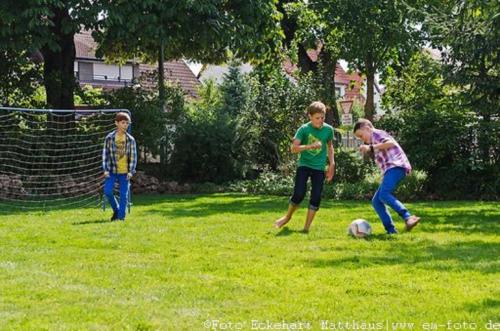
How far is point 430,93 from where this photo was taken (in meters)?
21.4

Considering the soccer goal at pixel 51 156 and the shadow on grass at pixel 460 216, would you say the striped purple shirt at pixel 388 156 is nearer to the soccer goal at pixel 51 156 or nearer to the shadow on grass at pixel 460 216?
the shadow on grass at pixel 460 216

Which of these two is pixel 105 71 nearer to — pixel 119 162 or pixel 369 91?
pixel 369 91

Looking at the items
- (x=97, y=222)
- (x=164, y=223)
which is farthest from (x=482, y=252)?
(x=97, y=222)

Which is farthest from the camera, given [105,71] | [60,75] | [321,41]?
[105,71]

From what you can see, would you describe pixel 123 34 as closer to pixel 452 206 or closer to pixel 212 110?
pixel 212 110

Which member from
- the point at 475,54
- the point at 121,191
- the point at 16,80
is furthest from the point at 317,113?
the point at 16,80

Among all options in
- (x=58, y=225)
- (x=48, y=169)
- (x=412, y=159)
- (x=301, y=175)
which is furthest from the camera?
(x=48, y=169)

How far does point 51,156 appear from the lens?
17.4m

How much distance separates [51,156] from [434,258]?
12188 millimetres

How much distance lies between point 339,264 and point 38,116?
13005mm

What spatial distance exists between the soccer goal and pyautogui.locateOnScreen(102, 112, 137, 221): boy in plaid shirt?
4434 millimetres

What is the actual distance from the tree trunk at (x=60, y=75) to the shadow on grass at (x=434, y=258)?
13.2 m

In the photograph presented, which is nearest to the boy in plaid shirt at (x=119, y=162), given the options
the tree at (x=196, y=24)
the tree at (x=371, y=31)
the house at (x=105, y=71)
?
the tree at (x=196, y=24)

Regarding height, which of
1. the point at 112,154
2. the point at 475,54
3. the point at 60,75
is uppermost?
the point at 475,54
